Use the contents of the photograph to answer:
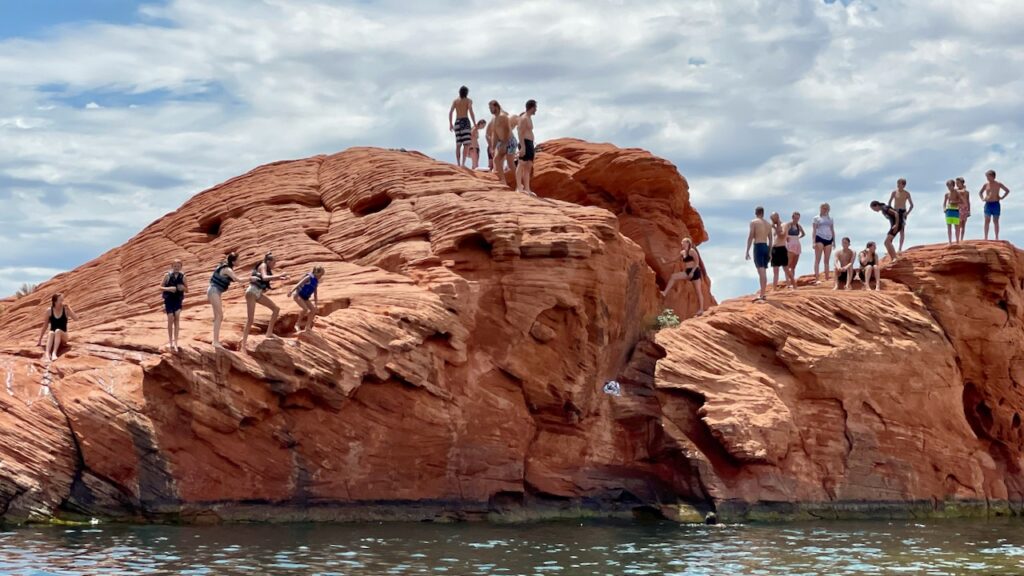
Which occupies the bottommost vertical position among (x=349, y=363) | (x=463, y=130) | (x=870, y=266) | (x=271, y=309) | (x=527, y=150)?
(x=349, y=363)

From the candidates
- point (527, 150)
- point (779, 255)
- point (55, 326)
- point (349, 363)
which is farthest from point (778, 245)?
point (55, 326)

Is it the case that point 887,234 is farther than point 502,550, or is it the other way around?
point 887,234

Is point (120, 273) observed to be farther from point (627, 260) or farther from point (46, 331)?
point (627, 260)

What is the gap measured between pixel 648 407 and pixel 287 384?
8021mm

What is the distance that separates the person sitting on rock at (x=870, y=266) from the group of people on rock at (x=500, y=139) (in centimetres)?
766

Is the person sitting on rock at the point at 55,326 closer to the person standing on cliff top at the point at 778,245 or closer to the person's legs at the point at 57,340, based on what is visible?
the person's legs at the point at 57,340

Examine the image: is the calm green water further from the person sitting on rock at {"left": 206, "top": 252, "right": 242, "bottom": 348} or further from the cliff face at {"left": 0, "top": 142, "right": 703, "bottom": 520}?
the person sitting on rock at {"left": 206, "top": 252, "right": 242, "bottom": 348}

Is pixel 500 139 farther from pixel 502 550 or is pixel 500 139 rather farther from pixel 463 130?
pixel 502 550

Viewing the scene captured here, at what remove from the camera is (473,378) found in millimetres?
27938

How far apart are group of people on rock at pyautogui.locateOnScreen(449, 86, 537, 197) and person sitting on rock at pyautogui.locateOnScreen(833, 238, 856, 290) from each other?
729cm

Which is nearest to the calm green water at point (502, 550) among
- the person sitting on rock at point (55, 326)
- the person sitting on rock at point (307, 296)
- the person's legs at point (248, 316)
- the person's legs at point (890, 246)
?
the person's legs at point (248, 316)

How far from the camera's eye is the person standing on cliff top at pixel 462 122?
3275cm

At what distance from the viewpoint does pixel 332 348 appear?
2555cm

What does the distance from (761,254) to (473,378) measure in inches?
274
